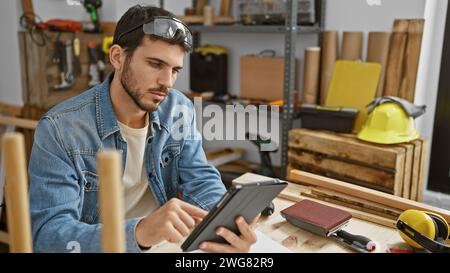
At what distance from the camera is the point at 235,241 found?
926 mm

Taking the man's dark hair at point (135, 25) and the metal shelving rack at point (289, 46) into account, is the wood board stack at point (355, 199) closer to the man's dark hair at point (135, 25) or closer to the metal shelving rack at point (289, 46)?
the man's dark hair at point (135, 25)

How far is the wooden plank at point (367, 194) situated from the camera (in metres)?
1.14

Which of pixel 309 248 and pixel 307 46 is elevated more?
pixel 307 46

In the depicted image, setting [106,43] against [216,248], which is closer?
[216,248]

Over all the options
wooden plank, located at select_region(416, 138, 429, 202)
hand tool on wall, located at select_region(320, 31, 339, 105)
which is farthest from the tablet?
hand tool on wall, located at select_region(320, 31, 339, 105)

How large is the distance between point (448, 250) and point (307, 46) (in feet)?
6.14

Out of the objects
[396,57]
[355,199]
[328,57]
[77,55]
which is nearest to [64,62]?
[77,55]

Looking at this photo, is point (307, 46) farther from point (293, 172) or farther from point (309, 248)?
point (309, 248)

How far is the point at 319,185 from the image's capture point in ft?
4.34

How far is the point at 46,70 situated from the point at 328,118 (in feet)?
6.01

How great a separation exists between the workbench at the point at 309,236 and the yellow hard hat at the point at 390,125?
97cm

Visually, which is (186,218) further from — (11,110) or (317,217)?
(11,110)

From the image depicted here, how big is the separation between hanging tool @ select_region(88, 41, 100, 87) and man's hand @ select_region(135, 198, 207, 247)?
86.6 inches
